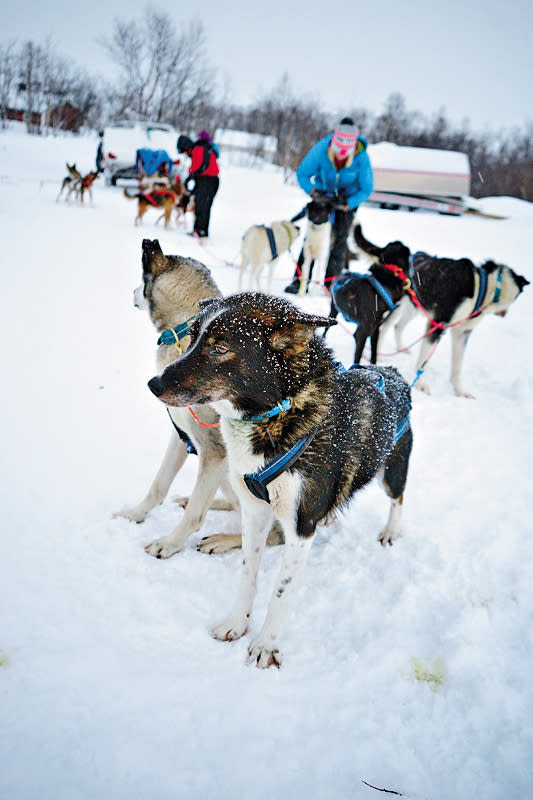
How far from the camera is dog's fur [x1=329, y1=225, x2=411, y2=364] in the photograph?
3.81 meters

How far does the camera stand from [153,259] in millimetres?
2102

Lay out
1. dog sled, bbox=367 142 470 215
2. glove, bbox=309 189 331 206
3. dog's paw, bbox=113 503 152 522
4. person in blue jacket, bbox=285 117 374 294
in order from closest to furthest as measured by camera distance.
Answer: dog's paw, bbox=113 503 152 522
person in blue jacket, bbox=285 117 374 294
glove, bbox=309 189 331 206
dog sled, bbox=367 142 470 215

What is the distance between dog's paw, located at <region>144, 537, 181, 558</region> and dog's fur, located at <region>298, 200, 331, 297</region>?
4860mm

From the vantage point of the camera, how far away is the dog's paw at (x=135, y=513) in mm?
2248

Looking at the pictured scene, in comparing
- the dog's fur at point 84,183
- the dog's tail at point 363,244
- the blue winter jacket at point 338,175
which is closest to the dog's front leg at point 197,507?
the dog's tail at point 363,244

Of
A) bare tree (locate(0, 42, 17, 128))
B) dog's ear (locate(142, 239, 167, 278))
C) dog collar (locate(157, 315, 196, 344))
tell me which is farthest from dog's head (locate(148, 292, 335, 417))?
bare tree (locate(0, 42, 17, 128))

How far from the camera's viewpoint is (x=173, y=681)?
152 cm

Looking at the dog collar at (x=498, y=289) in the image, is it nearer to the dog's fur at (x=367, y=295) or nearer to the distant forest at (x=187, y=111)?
the dog's fur at (x=367, y=295)

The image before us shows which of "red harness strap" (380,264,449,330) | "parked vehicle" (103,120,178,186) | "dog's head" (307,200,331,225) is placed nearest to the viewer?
"red harness strap" (380,264,449,330)

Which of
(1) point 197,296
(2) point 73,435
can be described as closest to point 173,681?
(1) point 197,296

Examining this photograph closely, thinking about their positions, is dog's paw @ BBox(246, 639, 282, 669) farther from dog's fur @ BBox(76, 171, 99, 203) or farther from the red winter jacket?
dog's fur @ BBox(76, 171, 99, 203)

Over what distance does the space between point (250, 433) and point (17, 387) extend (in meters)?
2.41

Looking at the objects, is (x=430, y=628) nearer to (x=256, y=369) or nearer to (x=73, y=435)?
(x=256, y=369)

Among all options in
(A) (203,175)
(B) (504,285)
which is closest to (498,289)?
(B) (504,285)
